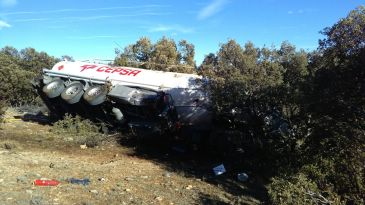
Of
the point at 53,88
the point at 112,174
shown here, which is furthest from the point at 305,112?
the point at 53,88

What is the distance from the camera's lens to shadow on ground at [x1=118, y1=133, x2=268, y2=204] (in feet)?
27.4

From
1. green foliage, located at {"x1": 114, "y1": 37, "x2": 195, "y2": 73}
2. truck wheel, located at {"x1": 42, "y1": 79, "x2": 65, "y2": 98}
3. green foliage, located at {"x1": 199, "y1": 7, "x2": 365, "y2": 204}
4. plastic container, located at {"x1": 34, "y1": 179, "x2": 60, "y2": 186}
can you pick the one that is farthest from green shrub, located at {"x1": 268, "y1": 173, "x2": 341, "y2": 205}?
green foliage, located at {"x1": 114, "y1": 37, "x2": 195, "y2": 73}

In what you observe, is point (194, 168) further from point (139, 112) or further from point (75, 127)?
point (75, 127)

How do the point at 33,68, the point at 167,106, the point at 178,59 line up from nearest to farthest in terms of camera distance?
the point at 167,106 → the point at 33,68 → the point at 178,59

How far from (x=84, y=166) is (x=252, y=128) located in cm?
498

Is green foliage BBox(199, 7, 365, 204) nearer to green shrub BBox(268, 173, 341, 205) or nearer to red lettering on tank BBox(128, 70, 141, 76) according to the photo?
green shrub BBox(268, 173, 341, 205)

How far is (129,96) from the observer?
13.1 meters

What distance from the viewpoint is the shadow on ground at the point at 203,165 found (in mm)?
8346

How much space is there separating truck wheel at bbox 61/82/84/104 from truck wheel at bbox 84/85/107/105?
1.00 feet

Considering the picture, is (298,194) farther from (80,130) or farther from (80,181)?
(80,130)

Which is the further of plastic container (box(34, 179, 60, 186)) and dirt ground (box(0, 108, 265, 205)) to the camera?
plastic container (box(34, 179, 60, 186))

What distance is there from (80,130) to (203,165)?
13.9 ft

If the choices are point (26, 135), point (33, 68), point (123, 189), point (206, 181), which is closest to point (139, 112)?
point (26, 135)

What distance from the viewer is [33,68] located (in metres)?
32.2
